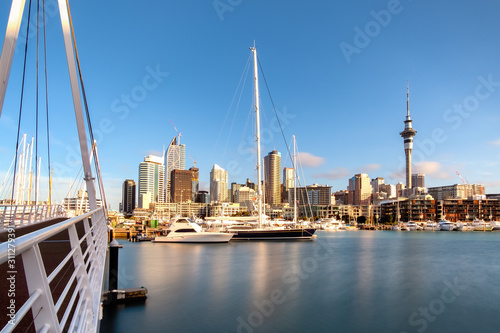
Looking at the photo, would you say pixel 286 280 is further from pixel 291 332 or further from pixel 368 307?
pixel 291 332

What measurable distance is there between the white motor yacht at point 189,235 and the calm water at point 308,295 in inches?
641

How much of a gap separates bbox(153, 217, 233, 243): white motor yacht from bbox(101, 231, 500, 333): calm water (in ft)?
53.4

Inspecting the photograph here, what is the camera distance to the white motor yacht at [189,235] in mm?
50656

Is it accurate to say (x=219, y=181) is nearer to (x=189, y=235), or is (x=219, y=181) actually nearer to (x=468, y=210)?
(x=468, y=210)

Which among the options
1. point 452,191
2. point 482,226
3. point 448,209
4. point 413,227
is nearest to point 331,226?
point 413,227

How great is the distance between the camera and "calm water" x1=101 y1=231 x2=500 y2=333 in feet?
48.4

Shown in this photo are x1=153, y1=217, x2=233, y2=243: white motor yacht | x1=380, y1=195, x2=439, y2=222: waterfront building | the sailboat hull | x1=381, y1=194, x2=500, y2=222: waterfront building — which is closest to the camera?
x1=153, y1=217, x2=233, y2=243: white motor yacht

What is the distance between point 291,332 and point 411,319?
591 cm

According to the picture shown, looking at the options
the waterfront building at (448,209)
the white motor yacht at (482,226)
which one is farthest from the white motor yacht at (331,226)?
the white motor yacht at (482,226)

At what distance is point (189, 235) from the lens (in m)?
51.5

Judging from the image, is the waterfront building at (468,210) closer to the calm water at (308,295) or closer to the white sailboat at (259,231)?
the white sailboat at (259,231)

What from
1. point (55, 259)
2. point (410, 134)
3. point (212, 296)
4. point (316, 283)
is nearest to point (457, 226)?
point (410, 134)

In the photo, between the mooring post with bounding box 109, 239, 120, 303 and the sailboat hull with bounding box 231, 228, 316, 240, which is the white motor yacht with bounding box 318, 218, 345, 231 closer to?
the sailboat hull with bounding box 231, 228, 316, 240

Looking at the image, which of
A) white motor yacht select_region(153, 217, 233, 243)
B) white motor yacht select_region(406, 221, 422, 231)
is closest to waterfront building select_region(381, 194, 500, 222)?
white motor yacht select_region(406, 221, 422, 231)
